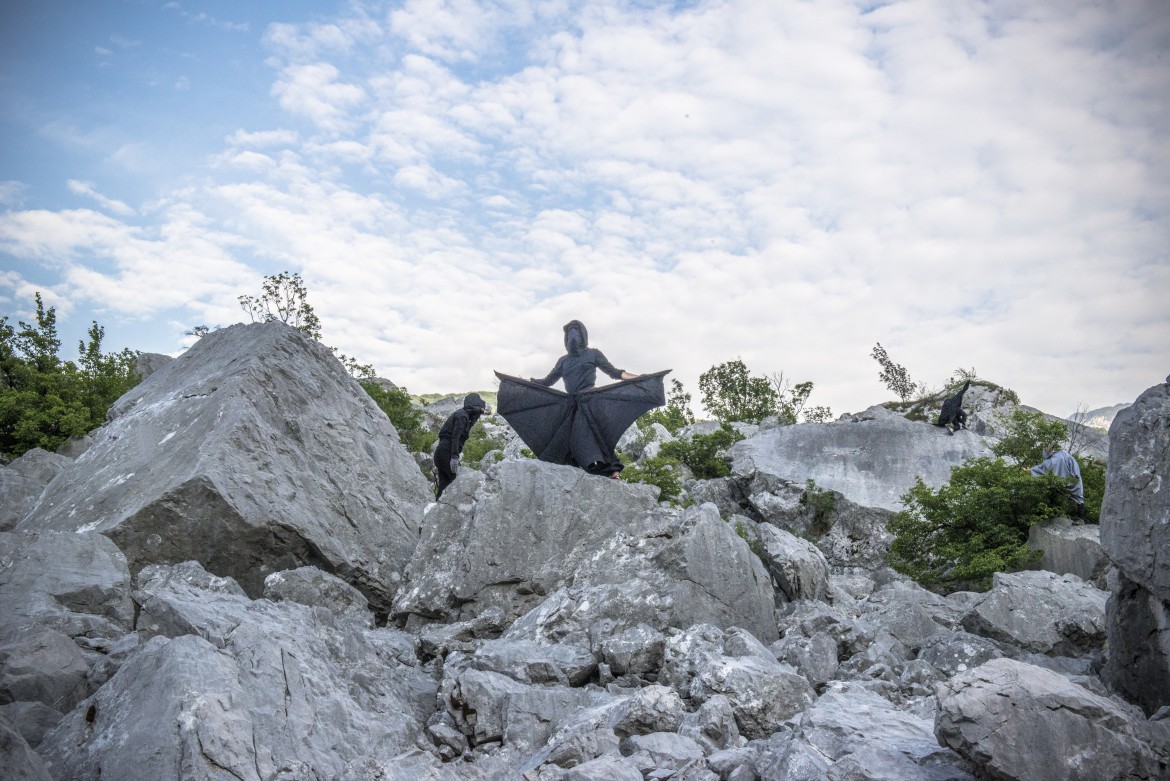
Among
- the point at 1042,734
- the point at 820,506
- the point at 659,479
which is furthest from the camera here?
the point at 820,506

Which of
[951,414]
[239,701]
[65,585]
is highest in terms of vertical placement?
[951,414]

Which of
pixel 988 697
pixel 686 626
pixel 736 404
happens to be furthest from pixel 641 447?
pixel 988 697

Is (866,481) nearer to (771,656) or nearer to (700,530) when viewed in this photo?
(700,530)

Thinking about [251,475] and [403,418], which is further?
[403,418]

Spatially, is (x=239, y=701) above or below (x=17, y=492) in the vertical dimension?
below

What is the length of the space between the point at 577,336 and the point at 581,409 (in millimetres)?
1172

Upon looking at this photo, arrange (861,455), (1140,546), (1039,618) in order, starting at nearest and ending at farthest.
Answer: (1140,546) → (1039,618) → (861,455)

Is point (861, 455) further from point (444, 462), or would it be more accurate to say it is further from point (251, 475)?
point (251, 475)

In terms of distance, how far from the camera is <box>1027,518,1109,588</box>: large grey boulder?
1197 cm

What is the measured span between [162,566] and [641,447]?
614 inches

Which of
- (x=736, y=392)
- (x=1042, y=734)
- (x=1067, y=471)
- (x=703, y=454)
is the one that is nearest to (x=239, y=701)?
(x=1042, y=734)

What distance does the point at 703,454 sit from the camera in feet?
66.9

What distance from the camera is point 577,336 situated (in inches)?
433

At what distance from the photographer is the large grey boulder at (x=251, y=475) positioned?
752 centimetres
